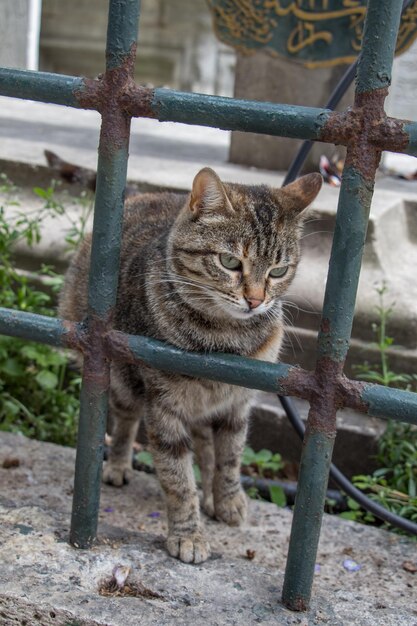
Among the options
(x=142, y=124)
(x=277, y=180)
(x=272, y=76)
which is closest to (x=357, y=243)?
(x=277, y=180)

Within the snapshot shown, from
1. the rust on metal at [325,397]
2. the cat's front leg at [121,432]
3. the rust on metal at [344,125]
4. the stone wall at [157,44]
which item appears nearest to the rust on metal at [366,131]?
the rust on metal at [344,125]

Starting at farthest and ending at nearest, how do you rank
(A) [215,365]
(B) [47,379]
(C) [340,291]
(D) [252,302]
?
(B) [47,379], (D) [252,302], (A) [215,365], (C) [340,291]

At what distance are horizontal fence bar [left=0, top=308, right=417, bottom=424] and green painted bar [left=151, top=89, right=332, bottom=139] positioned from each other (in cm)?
47

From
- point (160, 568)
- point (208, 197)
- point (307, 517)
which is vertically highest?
point (208, 197)

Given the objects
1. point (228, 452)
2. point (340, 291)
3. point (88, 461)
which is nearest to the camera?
point (340, 291)

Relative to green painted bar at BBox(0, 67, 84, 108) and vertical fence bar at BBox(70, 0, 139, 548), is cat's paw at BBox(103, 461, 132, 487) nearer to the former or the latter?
vertical fence bar at BBox(70, 0, 139, 548)

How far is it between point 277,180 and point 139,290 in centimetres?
246

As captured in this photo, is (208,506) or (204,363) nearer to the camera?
(204,363)

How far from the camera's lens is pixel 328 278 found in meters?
1.57

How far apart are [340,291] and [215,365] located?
31 cm

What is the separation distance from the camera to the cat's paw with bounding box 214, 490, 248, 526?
2.25 metres

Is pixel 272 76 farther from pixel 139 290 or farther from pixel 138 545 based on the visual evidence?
pixel 138 545

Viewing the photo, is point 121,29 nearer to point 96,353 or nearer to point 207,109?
point 207,109

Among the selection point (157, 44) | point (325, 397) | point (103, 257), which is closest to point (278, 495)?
point (325, 397)
